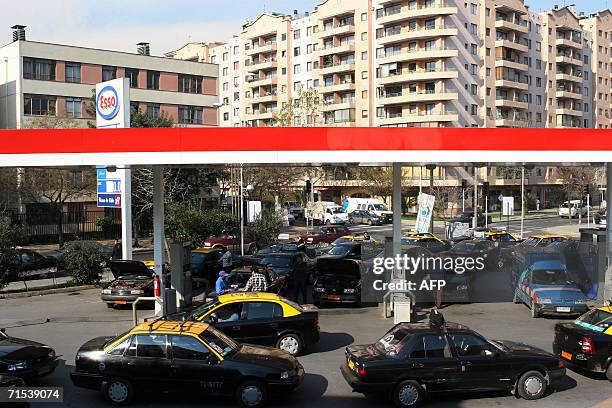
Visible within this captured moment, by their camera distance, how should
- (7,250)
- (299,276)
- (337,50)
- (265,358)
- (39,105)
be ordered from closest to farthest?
(265,358) < (299,276) < (7,250) < (39,105) < (337,50)

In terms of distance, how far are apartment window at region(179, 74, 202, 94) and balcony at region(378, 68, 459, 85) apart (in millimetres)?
24730

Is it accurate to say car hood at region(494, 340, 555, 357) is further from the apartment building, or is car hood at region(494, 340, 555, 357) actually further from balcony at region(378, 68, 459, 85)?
balcony at region(378, 68, 459, 85)

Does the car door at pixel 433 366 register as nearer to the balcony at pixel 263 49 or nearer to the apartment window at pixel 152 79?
the apartment window at pixel 152 79

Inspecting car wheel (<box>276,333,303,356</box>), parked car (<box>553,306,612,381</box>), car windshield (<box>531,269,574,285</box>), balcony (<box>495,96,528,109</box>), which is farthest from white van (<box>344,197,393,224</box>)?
→ parked car (<box>553,306,612,381</box>)

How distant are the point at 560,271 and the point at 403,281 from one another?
202 inches

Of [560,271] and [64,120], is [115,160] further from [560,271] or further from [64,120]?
[64,120]

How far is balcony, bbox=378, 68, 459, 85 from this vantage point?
7231 cm

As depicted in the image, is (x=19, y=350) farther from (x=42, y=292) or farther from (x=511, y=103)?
(x=511, y=103)

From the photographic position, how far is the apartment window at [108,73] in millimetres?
55562

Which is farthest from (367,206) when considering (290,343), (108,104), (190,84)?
(290,343)

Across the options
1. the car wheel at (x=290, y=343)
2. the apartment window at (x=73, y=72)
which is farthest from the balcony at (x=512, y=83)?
the car wheel at (x=290, y=343)

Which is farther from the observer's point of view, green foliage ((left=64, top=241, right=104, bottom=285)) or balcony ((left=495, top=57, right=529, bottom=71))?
balcony ((left=495, top=57, right=529, bottom=71))

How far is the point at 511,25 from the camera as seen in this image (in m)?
79.4

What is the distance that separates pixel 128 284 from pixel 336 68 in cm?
6572
